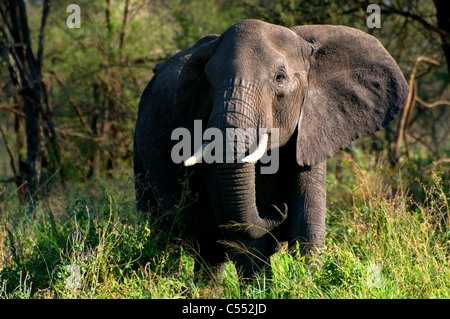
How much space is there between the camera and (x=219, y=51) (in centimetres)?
462

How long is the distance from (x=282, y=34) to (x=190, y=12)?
28.0 feet

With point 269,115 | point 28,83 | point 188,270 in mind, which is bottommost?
point 188,270

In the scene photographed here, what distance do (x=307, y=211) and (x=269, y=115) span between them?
0.80 meters

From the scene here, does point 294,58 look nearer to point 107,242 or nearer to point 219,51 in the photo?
point 219,51

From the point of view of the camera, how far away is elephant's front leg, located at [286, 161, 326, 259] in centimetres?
474

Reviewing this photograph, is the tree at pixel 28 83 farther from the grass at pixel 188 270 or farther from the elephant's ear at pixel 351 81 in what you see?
the elephant's ear at pixel 351 81

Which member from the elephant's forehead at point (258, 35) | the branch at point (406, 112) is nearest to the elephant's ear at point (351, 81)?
the elephant's forehead at point (258, 35)

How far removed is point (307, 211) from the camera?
15.6 ft

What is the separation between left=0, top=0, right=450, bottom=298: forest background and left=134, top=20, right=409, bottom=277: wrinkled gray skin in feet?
1.12

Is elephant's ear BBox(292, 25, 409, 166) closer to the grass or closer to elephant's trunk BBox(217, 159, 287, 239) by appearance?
the grass

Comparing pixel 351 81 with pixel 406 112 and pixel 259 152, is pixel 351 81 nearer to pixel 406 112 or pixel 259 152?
pixel 259 152

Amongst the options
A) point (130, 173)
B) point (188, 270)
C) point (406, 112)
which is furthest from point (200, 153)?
point (406, 112)
